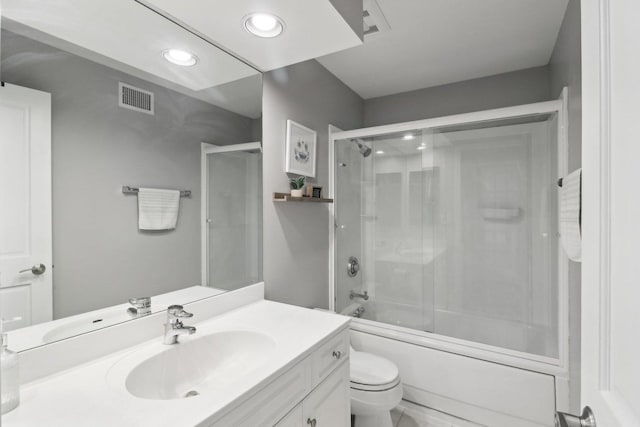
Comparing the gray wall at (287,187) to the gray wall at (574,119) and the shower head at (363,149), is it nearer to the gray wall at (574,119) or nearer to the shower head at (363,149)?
the shower head at (363,149)

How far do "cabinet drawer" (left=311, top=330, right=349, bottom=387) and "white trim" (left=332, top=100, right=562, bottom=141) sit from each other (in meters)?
1.57

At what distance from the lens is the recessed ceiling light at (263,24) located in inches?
48.3

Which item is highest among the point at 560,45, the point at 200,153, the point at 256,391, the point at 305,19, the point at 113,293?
the point at 560,45

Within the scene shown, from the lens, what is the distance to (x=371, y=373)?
1720 mm

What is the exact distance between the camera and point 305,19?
122 centimetres

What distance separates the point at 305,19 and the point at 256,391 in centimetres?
137

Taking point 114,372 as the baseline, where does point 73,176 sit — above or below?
above

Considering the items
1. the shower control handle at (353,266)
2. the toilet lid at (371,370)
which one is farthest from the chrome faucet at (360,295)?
the toilet lid at (371,370)

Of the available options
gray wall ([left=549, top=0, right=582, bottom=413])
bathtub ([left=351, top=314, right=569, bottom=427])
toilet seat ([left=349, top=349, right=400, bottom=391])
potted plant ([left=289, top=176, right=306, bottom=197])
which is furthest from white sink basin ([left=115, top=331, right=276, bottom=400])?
gray wall ([left=549, top=0, right=582, bottom=413])

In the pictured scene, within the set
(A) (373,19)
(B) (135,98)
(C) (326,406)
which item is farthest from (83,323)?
(A) (373,19)

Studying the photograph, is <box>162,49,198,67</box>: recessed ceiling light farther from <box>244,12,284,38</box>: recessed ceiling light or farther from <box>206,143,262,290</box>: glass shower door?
<box>206,143,262,290</box>: glass shower door

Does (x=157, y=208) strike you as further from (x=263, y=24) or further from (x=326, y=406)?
(x=326, y=406)
